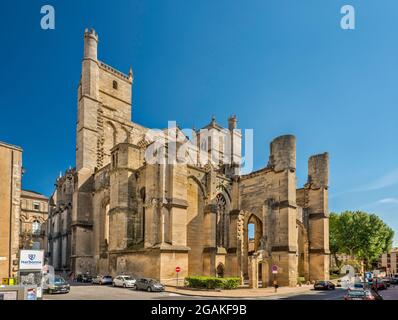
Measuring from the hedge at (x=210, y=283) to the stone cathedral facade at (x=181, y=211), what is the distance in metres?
2.19

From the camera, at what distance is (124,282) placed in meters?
27.1

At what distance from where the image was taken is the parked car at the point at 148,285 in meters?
23.8

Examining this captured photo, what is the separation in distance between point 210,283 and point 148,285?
458 cm

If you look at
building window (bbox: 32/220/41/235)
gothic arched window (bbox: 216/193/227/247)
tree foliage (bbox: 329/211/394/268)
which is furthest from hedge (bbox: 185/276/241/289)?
building window (bbox: 32/220/41/235)

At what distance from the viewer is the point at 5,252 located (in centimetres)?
2467

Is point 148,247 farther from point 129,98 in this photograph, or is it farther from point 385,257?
point 385,257

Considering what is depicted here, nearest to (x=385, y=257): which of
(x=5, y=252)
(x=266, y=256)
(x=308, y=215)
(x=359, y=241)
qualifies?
(x=359, y=241)

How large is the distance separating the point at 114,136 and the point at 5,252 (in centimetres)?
2474

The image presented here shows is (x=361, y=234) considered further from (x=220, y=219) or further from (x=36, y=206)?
(x=36, y=206)

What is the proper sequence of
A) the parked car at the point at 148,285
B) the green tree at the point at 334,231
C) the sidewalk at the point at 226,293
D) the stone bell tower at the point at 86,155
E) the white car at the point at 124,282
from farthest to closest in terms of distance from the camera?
1. the green tree at the point at 334,231
2. the stone bell tower at the point at 86,155
3. the white car at the point at 124,282
4. the parked car at the point at 148,285
5. the sidewalk at the point at 226,293

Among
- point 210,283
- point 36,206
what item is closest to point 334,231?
point 210,283

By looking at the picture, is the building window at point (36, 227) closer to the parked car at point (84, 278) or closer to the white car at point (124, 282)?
the parked car at point (84, 278)

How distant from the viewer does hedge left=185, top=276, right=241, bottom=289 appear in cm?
2533

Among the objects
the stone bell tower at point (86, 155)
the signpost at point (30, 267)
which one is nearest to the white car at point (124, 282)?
the signpost at point (30, 267)
